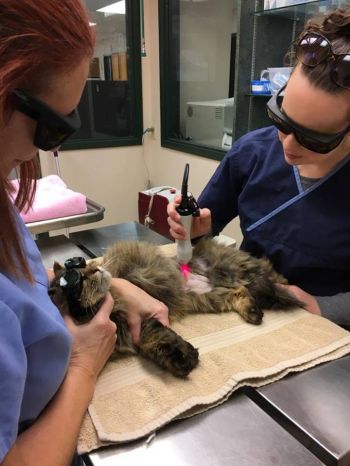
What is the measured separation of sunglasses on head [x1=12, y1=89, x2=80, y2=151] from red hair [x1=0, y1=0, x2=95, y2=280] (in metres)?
0.02

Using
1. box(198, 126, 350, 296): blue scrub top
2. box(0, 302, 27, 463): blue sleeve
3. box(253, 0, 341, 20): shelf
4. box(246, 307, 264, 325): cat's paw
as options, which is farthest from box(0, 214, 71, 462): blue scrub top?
box(253, 0, 341, 20): shelf

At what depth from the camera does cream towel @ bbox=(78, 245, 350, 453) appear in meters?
0.82

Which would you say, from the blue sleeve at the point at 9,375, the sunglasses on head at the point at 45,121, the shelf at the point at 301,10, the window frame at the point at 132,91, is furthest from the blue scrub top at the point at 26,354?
the window frame at the point at 132,91

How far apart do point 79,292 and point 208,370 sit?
0.38 m

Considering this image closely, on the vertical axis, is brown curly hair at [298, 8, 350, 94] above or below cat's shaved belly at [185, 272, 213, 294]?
above

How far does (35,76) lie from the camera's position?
0.62 m

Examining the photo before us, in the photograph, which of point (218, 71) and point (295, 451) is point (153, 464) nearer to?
point (295, 451)

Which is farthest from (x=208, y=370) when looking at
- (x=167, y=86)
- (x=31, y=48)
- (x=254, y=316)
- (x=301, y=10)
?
(x=167, y=86)

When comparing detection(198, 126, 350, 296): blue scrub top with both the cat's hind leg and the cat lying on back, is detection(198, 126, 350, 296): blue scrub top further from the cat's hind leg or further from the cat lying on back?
the cat's hind leg

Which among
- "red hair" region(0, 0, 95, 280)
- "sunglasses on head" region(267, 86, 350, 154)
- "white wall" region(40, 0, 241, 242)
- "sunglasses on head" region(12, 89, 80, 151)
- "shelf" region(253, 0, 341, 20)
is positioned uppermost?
Answer: "shelf" region(253, 0, 341, 20)

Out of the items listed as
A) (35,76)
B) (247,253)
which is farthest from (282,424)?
(35,76)

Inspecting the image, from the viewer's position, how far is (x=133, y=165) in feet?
13.5

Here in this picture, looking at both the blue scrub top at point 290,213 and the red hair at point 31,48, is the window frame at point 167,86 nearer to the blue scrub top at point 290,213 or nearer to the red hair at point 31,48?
the blue scrub top at point 290,213

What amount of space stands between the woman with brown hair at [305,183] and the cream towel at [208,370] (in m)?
0.20
